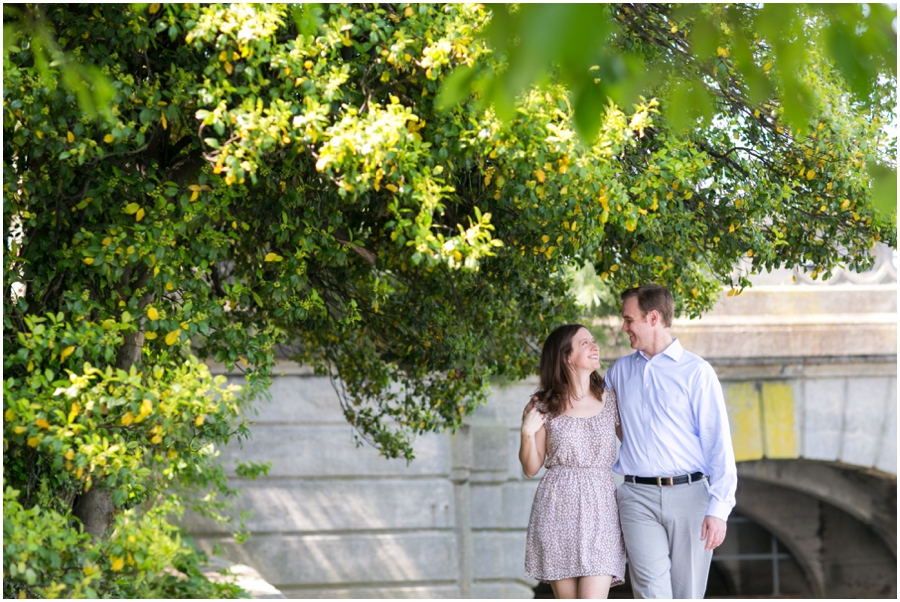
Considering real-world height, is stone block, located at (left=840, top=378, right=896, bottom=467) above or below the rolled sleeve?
above

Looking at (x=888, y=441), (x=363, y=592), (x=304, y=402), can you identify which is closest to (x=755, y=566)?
(x=888, y=441)

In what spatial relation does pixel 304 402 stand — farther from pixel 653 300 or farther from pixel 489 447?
pixel 653 300

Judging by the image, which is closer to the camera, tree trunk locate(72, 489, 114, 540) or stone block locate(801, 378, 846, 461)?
tree trunk locate(72, 489, 114, 540)

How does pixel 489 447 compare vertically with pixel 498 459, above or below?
above

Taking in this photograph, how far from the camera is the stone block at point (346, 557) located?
9383 mm

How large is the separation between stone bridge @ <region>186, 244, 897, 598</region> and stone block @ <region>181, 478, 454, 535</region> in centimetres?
1

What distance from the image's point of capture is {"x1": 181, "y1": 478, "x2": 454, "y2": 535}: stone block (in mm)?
9391

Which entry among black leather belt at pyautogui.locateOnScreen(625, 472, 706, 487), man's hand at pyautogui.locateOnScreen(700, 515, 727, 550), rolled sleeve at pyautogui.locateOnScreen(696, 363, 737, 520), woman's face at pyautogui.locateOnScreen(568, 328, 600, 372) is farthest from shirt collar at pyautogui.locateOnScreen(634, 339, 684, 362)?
man's hand at pyautogui.locateOnScreen(700, 515, 727, 550)

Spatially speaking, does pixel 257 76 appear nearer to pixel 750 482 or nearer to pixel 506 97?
pixel 506 97

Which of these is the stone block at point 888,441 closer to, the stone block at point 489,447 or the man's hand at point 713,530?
the stone block at point 489,447

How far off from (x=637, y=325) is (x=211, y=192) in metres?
2.01

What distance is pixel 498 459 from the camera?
9688 millimetres

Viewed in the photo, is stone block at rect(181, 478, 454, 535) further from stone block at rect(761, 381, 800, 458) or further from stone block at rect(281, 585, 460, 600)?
stone block at rect(761, 381, 800, 458)

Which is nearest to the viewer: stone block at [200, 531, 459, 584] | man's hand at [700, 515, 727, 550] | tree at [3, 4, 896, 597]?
tree at [3, 4, 896, 597]
